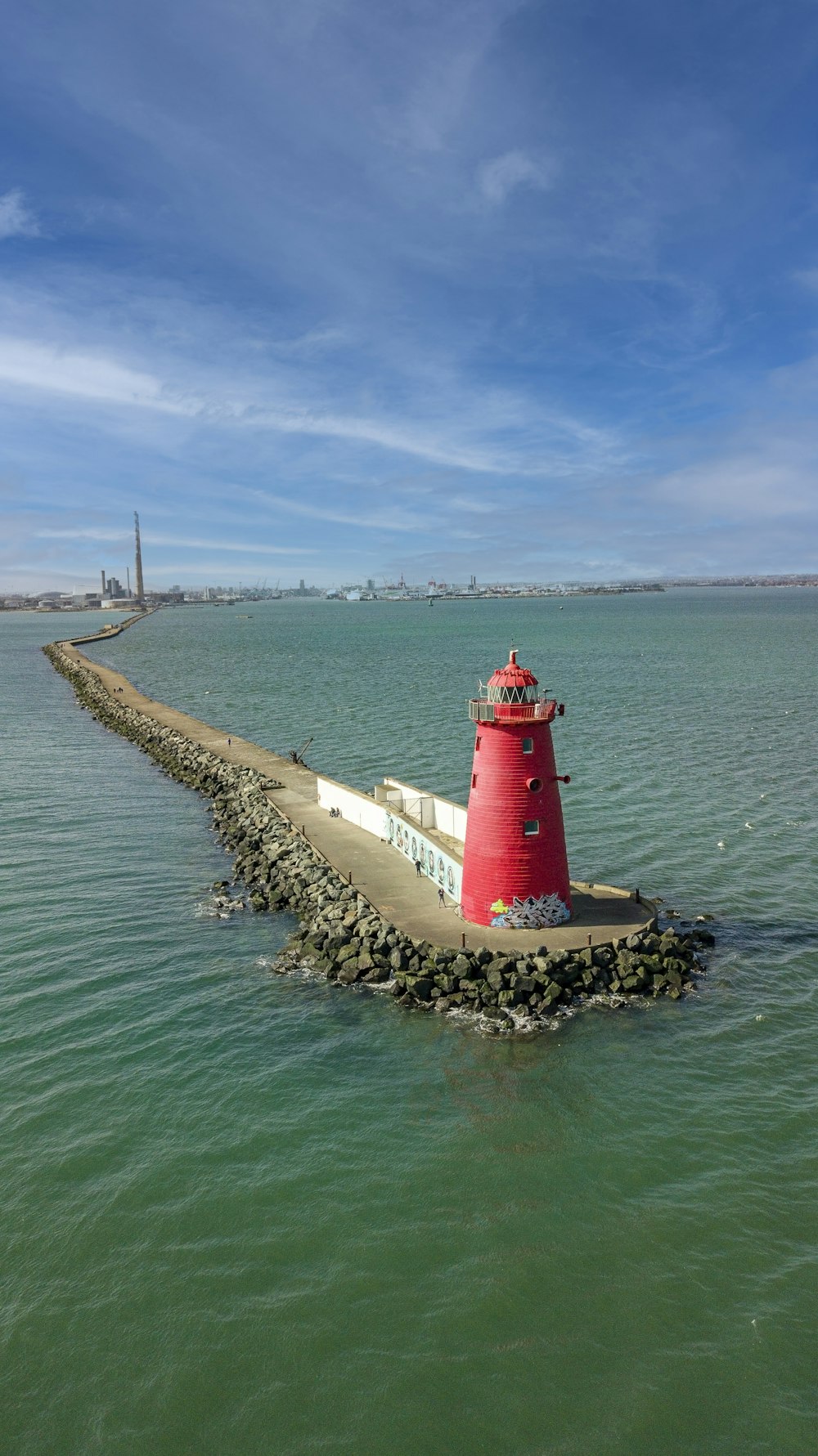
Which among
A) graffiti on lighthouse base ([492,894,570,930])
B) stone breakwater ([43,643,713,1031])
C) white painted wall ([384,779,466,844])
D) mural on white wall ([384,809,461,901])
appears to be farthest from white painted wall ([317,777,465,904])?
stone breakwater ([43,643,713,1031])

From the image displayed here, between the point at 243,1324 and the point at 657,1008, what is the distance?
1076 centimetres

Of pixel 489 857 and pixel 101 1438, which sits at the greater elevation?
pixel 489 857

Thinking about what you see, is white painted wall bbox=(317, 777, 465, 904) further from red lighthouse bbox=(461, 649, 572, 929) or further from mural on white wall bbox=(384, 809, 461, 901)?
red lighthouse bbox=(461, 649, 572, 929)

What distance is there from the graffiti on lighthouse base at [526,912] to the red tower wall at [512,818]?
89mm

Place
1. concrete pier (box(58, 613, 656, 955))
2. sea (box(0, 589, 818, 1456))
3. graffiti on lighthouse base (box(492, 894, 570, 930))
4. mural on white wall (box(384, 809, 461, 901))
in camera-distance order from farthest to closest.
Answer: mural on white wall (box(384, 809, 461, 901)) < graffiti on lighthouse base (box(492, 894, 570, 930)) < concrete pier (box(58, 613, 656, 955)) < sea (box(0, 589, 818, 1456))

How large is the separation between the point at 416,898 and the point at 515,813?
457 cm

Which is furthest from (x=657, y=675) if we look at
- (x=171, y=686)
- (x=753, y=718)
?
(x=171, y=686)

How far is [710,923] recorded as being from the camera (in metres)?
23.0

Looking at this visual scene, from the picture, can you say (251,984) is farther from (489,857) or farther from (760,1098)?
(760,1098)

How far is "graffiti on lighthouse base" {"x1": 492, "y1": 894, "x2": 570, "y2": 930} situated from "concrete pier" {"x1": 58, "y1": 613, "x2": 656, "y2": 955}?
15cm

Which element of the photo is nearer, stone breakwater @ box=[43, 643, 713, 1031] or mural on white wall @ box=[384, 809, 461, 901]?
stone breakwater @ box=[43, 643, 713, 1031]

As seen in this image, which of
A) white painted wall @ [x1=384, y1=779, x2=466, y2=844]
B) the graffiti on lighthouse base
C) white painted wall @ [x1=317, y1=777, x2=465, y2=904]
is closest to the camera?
the graffiti on lighthouse base

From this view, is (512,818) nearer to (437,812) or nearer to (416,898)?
(416,898)

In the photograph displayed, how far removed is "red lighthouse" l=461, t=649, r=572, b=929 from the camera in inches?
766
